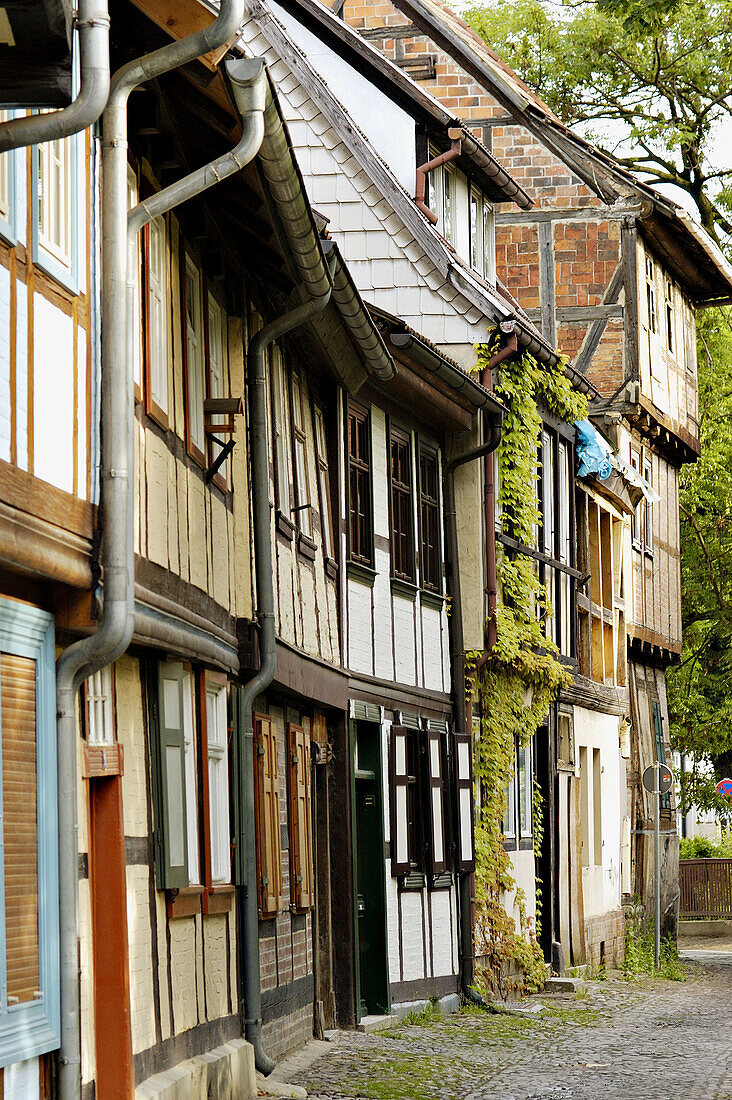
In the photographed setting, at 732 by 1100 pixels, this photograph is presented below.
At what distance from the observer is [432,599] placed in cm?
1717

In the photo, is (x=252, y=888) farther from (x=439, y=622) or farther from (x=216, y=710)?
(x=439, y=622)

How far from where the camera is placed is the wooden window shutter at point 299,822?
1255cm

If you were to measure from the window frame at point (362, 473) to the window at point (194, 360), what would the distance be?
4480 mm

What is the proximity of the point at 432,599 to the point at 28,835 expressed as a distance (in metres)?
10.4

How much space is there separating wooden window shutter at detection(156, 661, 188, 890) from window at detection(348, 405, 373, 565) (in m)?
5.77

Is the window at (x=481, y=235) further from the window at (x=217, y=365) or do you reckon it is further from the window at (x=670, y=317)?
the window at (x=217, y=365)

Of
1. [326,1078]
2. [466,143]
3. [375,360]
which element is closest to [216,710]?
[326,1078]

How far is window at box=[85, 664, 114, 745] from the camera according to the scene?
7.83 metres

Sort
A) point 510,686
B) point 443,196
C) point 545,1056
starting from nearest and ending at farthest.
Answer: point 545,1056
point 510,686
point 443,196

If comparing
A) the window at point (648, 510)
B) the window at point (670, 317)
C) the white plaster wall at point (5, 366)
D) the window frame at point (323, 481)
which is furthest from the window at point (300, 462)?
the window at point (670, 317)

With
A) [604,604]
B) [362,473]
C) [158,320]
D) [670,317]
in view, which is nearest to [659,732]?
[604,604]

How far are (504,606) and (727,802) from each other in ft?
61.1

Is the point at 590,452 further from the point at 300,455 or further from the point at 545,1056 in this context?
the point at 545,1056

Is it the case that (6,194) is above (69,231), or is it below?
below
